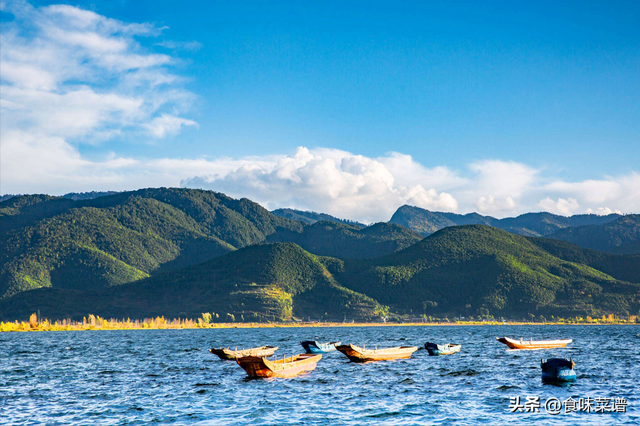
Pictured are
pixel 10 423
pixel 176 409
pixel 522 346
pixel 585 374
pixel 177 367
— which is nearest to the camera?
pixel 10 423

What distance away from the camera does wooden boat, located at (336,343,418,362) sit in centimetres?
8431

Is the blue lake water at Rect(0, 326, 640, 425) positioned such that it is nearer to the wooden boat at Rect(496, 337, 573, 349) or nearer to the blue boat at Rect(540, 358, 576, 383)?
the blue boat at Rect(540, 358, 576, 383)

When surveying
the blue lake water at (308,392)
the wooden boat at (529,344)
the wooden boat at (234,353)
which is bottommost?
the wooden boat at (529,344)

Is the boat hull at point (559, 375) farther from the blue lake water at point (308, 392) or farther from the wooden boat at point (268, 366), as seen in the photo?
the wooden boat at point (268, 366)

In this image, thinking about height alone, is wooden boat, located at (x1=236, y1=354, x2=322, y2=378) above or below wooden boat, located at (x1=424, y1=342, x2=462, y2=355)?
above

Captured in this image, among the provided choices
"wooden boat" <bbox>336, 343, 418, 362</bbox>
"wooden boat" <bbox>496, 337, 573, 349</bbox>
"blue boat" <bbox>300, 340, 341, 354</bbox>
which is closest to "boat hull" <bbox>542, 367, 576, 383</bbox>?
"wooden boat" <bbox>336, 343, 418, 362</bbox>

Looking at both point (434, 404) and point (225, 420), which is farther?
point (434, 404)

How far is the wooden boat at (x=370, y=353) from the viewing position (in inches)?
3319

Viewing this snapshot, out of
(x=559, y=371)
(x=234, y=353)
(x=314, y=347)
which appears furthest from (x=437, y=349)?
(x=559, y=371)

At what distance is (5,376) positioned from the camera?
74562 millimetres

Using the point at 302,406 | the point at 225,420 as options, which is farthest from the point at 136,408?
the point at 302,406

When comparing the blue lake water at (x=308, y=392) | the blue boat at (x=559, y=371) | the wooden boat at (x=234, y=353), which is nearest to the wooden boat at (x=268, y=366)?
the blue lake water at (x=308, y=392)

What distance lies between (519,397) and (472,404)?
17.7 feet

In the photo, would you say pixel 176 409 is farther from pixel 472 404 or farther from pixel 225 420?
pixel 472 404
